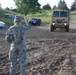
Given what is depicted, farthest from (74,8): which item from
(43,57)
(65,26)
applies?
(43,57)

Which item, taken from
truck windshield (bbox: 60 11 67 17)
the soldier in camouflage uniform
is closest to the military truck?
truck windshield (bbox: 60 11 67 17)

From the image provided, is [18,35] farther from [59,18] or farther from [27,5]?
[27,5]

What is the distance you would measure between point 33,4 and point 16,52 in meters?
107

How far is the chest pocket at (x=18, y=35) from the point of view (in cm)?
1111

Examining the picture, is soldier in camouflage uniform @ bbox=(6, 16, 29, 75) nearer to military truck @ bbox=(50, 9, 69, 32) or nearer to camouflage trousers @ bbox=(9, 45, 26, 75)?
camouflage trousers @ bbox=(9, 45, 26, 75)

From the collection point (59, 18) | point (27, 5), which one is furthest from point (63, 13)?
point (27, 5)

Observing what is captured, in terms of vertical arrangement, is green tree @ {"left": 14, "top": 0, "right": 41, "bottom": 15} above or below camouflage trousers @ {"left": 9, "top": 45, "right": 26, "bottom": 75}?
below

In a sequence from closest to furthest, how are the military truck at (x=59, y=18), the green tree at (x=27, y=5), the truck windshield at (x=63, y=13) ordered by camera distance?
the military truck at (x=59, y=18) < the truck windshield at (x=63, y=13) < the green tree at (x=27, y=5)

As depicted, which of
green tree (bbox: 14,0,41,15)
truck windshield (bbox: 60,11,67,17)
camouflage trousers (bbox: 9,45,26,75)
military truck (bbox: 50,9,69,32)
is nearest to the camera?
camouflage trousers (bbox: 9,45,26,75)

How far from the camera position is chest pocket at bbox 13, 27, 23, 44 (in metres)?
11.1

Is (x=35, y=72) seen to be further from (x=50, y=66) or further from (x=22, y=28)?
(x=22, y=28)

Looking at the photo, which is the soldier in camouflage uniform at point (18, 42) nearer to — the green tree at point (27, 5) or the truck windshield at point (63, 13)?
the truck windshield at point (63, 13)

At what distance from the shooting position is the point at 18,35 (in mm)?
11164

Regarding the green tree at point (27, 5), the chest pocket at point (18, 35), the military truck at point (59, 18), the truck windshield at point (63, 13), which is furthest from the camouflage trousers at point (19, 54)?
the green tree at point (27, 5)
